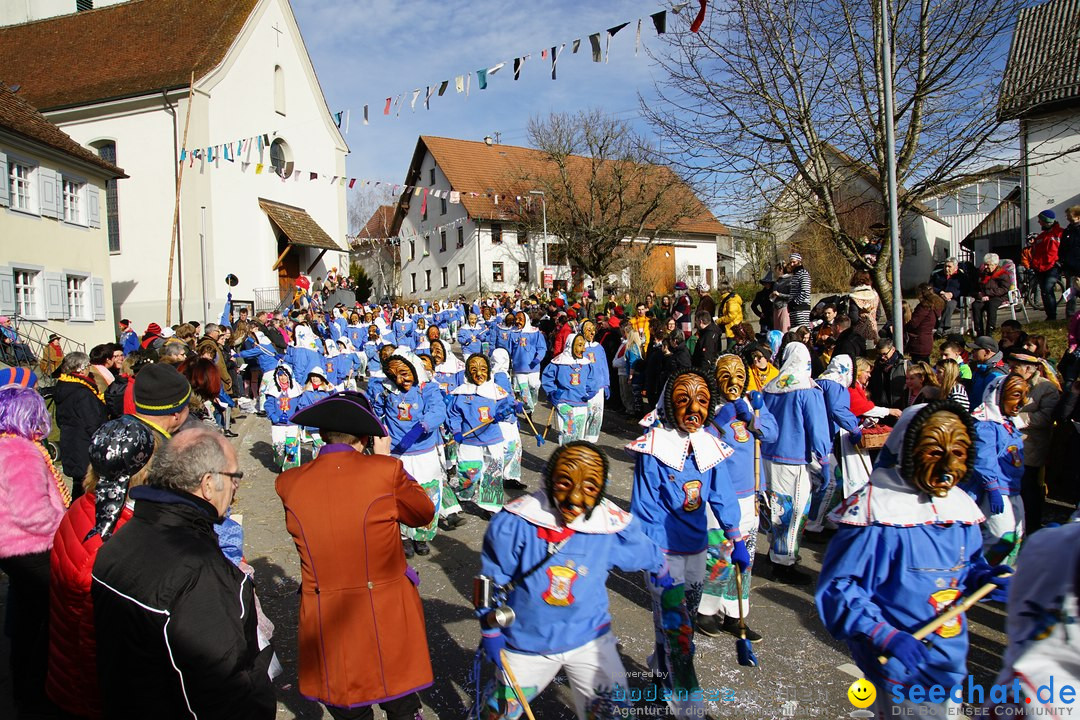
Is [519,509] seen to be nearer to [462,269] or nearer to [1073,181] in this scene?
[1073,181]

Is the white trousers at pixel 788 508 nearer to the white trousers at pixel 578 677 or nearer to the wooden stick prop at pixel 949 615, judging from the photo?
the wooden stick prop at pixel 949 615

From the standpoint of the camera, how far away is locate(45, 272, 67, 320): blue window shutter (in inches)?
828

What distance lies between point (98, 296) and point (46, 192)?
3.58m

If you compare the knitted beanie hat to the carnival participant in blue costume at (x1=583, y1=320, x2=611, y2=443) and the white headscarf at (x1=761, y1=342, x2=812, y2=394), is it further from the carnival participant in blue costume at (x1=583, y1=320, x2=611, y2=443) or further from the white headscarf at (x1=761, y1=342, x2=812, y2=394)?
the carnival participant in blue costume at (x1=583, y1=320, x2=611, y2=443)

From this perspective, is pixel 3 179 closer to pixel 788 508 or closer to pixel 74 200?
pixel 74 200

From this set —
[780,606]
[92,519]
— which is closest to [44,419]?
[92,519]

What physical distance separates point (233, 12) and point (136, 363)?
2682 cm

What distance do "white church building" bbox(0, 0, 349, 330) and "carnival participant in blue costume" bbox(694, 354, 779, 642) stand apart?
23.1 meters

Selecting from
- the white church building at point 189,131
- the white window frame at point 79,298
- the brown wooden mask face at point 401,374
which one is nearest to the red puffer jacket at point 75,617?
the brown wooden mask face at point 401,374

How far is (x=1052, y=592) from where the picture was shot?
1978 millimetres

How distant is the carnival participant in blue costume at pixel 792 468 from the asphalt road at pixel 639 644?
0.85 feet

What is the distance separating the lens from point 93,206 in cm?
2334

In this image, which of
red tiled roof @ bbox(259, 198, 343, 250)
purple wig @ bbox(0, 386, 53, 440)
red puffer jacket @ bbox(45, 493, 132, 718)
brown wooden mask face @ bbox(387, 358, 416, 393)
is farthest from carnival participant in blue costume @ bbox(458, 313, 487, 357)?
red puffer jacket @ bbox(45, 493, 132, 718)

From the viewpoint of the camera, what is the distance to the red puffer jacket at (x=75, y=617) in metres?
2.98
